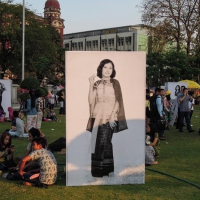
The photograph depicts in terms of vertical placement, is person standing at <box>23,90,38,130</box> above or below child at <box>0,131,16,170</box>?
above

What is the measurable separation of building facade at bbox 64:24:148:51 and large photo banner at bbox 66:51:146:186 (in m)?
79.0

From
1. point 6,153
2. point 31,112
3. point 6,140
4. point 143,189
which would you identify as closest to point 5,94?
point 31,112

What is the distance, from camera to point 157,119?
12.3m

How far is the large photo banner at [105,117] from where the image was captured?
22.0 ft

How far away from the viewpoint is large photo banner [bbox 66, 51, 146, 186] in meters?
6.71

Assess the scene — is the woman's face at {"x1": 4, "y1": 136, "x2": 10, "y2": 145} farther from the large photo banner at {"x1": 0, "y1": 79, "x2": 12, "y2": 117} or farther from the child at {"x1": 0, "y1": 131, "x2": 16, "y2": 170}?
the large photo banner at {"x1": 0, "y1": 79, "x2": 12, "y2": 117}

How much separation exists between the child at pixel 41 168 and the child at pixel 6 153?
Result: 1.34 metres

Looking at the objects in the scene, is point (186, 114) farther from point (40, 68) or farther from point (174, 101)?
point (40, 68)

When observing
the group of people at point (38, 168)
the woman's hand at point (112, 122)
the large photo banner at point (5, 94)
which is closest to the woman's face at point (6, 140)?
the group of people at point (38, 168)

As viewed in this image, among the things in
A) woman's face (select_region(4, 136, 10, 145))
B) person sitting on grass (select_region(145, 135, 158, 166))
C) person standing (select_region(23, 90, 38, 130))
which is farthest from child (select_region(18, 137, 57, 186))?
person standing (select_region(23, 90, 38, 130))

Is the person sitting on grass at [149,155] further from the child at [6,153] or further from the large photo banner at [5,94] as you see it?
the large photo banner at [5,94]

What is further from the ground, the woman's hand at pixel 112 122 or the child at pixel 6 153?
the woman's hand at pixel 112 122

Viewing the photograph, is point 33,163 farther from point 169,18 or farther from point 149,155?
point 169,18

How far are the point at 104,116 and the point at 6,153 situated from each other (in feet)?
9.85
